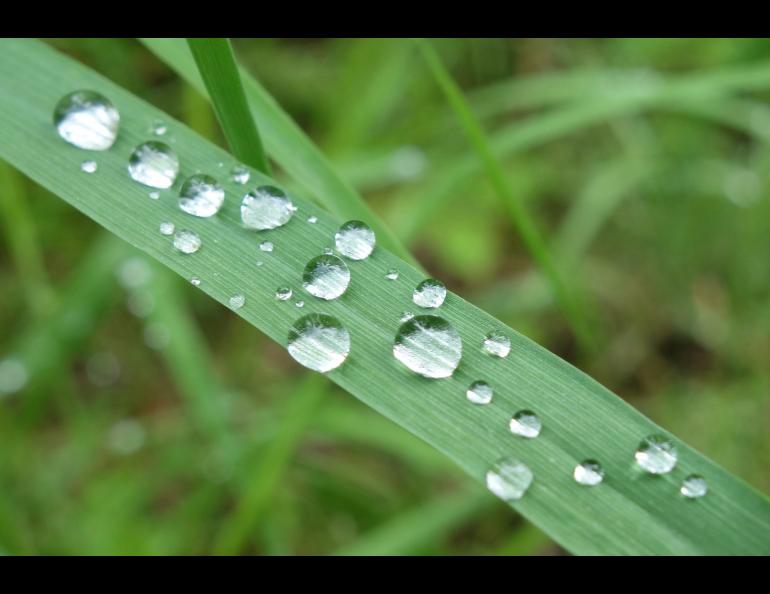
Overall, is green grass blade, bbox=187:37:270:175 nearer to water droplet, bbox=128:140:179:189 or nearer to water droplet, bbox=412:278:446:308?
water droplet, bbox=128:140:179:189

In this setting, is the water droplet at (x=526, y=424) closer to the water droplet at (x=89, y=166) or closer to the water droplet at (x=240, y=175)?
the water droplet at (x=240, y=175)

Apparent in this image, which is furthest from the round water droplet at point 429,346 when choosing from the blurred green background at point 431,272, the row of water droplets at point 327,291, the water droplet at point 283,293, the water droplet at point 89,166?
the blurred green background at point 431,272

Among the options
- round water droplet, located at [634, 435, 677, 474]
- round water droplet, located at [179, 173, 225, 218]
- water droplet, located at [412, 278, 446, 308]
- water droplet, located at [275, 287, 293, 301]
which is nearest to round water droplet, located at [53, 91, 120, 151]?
round water droplet, located at [179, 173, 225, 218]

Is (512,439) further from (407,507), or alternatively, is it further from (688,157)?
(688,157)

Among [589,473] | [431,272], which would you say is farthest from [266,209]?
[431,272]

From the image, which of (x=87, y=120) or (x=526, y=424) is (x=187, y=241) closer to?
(x=87, y=120)

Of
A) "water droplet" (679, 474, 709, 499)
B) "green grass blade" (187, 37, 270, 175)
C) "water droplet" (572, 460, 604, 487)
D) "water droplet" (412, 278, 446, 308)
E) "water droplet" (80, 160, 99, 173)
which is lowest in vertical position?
"water droplet" (80, 160, 99, 173)
